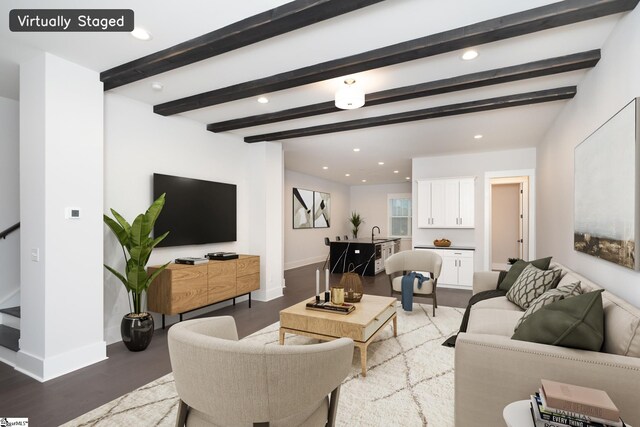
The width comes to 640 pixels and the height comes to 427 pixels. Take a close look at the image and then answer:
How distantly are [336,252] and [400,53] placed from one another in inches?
240

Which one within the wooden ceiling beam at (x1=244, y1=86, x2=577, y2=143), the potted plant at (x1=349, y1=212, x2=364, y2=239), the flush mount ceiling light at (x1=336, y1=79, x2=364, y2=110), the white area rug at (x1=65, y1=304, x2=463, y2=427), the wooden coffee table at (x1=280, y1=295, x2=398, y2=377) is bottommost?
the white area rug at (x1=65, y1=304, x2=463, y2=427)

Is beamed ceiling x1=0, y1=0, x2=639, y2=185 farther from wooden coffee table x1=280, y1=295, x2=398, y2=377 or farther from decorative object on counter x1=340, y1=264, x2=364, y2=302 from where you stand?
wooden coffee table x1=280, y1=295, x2=398, y2=377

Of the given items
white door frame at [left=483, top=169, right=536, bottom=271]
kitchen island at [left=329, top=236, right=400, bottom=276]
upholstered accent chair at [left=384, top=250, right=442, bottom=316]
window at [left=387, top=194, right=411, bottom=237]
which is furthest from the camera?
window at [left=387, top=194, right=411, bottom=237]

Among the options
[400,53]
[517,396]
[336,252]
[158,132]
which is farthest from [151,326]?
[336,252]

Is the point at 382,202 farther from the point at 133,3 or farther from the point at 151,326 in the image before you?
the point at 133,3

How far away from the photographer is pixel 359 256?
7.79 m

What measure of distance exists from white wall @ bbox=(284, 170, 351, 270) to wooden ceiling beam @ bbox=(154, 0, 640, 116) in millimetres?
5206

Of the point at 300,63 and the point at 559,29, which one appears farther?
the point at 300,63

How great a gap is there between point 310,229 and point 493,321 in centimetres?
700

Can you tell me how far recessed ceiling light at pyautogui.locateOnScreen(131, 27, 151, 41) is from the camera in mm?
2316

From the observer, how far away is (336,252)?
8172 mm

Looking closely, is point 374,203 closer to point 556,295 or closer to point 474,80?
point 474,80

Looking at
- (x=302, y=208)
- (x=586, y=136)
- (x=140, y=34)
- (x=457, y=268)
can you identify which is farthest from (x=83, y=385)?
(x=302, y=208)

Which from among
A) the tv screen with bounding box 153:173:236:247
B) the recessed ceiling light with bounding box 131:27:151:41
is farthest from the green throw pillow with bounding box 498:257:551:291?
the recessed ceiling light with bounding box 131:27:151:41
